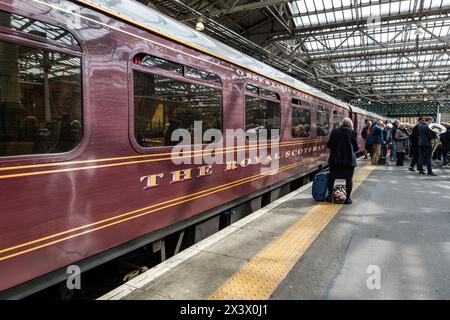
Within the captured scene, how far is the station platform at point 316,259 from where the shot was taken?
8.72ft

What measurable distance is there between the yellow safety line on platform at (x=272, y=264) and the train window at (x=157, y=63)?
2.17m

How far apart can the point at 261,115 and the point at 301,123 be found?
2.37 m

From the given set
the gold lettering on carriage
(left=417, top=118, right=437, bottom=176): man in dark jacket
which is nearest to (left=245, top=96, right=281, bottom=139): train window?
the gold lettering on carriage

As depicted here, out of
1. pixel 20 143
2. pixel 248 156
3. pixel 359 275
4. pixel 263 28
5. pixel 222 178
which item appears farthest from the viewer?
pixel 263 28

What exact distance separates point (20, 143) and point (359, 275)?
2.97 meters

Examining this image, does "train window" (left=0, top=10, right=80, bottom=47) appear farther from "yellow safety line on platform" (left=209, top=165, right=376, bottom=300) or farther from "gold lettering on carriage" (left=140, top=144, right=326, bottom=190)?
"yellow safety line on platform" (left=209, top=165, right=376, bottom=300)

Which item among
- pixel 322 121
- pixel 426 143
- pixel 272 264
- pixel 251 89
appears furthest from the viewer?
pixel 322 121

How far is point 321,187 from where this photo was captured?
575 centimetres

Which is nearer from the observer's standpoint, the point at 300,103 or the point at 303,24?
the point at 300,103

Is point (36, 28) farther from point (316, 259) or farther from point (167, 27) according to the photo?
point (316, 259)

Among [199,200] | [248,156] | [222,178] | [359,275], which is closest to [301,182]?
[248,156]

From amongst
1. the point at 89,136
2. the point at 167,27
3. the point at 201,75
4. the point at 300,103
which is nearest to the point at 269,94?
the point at 300,103
